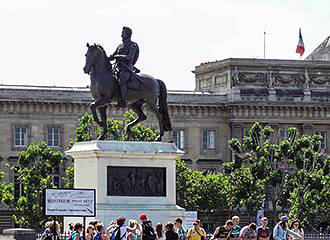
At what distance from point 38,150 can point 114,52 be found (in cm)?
4503

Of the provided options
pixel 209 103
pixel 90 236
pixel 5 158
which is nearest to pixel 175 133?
pixel 209 103

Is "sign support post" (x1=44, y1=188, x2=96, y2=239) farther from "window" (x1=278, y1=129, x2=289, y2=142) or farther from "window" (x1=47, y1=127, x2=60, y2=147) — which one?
"window" (x1=278, y1=129, x2=289, y2=142)

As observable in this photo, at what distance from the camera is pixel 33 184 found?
87.9 m

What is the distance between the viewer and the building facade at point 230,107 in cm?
10450

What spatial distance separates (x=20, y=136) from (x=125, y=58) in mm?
59338

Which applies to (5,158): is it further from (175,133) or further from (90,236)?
(90,236)

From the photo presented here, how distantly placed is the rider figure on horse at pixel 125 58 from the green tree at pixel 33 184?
130 feet

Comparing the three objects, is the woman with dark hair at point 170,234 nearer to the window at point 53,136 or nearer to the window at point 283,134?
the window at point 53,136

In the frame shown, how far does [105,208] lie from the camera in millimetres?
44094

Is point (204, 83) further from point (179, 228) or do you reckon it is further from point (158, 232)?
point (158, 232)

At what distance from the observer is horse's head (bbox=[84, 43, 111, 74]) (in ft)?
147

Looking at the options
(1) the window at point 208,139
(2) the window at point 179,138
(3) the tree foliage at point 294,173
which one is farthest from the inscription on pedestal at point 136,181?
(1) the window at point 208,139

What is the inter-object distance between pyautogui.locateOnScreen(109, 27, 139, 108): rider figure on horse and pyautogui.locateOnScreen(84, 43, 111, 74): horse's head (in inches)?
16.4

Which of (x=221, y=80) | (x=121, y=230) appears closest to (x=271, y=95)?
(x=221, y=80)
